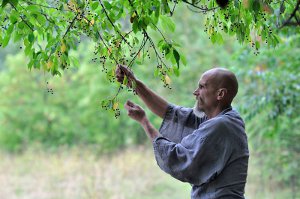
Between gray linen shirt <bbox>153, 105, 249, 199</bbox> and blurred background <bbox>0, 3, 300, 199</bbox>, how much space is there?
4107mm

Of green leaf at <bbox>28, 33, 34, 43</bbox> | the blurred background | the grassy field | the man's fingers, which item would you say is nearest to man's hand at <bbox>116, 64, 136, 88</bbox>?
the man's fingers

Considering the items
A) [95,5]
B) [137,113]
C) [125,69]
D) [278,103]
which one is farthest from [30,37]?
[278,103]

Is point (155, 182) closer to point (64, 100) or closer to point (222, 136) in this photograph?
point (64, 100)

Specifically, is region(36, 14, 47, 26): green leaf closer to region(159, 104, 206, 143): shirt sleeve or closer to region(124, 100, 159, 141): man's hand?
region(124, 100, 159, 141): man's hand

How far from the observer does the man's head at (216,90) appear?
2703 millimetres

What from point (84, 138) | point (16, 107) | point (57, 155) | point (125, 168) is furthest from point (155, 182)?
point (16, 107)

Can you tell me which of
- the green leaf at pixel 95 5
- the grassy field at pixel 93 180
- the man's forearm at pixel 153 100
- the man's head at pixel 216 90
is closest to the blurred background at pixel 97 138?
the grassy field at pixel 93 180

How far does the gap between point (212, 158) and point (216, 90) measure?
1.10 ft

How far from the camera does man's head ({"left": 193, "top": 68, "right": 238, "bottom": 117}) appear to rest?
8.87 ft

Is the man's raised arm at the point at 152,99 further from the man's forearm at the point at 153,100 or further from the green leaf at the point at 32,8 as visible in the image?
the green leaf at the point at 32,8

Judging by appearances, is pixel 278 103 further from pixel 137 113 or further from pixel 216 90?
pixel 137 113

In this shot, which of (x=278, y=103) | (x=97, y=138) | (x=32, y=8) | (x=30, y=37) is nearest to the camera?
(x=32, y=8)

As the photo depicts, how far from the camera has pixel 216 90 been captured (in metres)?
2.71

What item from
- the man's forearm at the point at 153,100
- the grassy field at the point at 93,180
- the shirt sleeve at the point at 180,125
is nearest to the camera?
the shirt sleeve at the point at 180,125
